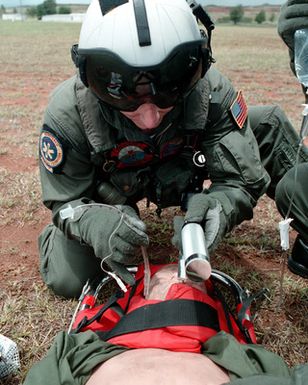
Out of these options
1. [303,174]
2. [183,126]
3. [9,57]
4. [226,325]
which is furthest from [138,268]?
[9,57]

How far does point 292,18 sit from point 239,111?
0.73m

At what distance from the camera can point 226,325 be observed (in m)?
2.05

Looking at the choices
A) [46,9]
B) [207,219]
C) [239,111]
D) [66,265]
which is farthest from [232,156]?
[46,9]

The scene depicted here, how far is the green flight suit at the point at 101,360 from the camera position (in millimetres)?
1663

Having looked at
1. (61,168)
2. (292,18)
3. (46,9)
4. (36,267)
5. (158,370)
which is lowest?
(46,9)

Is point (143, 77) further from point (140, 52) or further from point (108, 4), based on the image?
point (108, 4)

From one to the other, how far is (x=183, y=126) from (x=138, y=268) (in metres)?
0.71

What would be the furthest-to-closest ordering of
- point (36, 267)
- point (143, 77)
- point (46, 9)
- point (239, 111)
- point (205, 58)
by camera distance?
point (46, 9) → point (36, 267) → point (239, 111) → point (205, 58) → point (143, 77)

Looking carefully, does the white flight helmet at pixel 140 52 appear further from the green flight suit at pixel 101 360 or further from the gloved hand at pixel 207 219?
the green flight suit at pixel 101 360

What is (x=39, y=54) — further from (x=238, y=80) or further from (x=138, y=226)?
(x=138, y=226)

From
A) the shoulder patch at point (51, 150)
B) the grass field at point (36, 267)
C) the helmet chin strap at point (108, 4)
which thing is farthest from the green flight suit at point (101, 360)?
the helmet chin strap at point (108, 4)

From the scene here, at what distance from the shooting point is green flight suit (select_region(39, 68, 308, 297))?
7.70ft

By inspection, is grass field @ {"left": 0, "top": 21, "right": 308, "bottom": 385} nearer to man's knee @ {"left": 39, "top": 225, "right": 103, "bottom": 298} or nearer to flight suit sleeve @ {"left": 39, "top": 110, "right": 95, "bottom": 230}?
man's knee @ {"left": 39, "top": 225, "right": 103, "bottom": 298}

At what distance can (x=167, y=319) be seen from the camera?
1.87 metres
